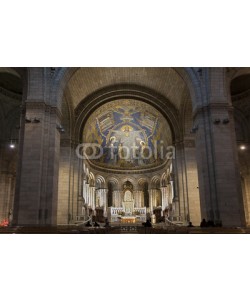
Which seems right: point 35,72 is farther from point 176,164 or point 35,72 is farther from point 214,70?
point 176,164

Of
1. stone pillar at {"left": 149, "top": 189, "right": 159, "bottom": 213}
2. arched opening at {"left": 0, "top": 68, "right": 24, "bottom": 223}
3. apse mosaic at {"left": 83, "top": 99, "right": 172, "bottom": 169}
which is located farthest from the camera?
stone pillar at {"left": 149, "top": 189, "right": 159, "bottom": 213}

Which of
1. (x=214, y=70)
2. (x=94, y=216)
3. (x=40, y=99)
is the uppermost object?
(x=214, y=70)

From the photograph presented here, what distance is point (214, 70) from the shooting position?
13.0 m

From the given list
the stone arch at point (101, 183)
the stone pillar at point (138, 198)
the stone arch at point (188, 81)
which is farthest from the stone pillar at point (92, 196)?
the stone arch at point (188, 81)

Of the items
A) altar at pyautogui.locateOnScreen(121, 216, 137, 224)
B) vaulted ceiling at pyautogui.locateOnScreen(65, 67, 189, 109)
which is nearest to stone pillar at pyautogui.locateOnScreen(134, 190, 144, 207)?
altar at pyautogui.locateOnScreen(121, 216, 137, 224)

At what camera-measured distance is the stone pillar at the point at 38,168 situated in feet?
37.4

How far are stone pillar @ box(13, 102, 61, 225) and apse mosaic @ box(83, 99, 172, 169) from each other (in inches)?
395

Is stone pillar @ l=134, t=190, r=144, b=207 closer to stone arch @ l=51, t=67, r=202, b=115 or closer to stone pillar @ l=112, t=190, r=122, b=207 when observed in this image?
stone pillar @ l=112, t=190, r=122, b=207

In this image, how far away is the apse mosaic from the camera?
2462 centimetres

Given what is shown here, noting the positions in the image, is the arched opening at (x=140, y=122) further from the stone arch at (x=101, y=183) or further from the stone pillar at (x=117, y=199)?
the stone pillar at (x=117, y=199)

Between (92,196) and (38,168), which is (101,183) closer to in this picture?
Result: (92,196)

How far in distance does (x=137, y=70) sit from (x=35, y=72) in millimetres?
9743

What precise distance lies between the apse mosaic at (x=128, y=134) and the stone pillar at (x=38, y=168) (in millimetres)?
10040

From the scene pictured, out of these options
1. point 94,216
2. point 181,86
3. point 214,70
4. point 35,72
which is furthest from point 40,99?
point 94,216
